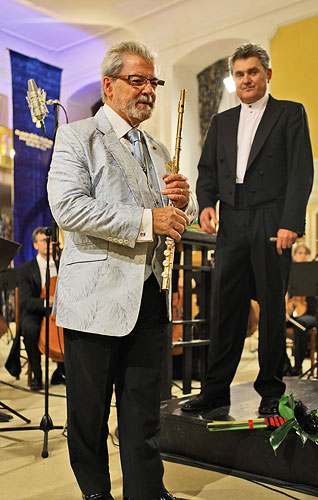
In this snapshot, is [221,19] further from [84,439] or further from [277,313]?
[84,439]

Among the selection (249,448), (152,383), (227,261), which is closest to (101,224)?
(152,383)

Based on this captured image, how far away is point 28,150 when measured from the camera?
1030 cm

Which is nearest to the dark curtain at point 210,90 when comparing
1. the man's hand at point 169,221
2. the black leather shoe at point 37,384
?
the black leather shoe at point 37,384

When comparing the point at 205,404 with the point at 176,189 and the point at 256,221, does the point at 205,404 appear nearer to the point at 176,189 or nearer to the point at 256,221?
the point at 256,221

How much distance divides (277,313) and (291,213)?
47 cm

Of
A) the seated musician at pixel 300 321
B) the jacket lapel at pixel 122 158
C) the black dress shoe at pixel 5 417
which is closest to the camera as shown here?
the jacket lapel at pixel 122 158

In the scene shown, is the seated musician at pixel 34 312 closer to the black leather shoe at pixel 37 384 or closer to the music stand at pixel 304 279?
the black leather shoe at pixel 37 384

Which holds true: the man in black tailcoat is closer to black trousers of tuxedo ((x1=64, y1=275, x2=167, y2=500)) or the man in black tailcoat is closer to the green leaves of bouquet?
the green leaves of bouquet

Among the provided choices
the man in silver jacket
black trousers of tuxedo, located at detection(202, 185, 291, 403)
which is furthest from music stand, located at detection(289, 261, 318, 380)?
the man in silver jacket

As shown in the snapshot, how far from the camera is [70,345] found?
1.92 metres

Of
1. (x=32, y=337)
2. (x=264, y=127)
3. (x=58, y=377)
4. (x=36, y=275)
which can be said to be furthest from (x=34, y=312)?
(x=264, y=127)

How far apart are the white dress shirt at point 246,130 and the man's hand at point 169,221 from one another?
0.97 metres

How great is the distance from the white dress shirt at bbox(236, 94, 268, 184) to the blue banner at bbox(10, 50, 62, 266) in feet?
23.9

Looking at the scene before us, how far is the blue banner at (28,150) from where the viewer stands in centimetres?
988
